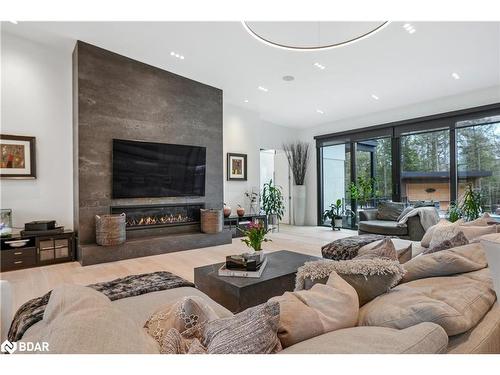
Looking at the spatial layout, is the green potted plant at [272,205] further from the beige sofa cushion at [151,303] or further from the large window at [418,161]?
the beige sofa cushion at [151,303]

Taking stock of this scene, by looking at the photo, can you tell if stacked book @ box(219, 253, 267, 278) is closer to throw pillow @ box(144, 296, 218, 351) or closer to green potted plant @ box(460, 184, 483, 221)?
throw pillow @ box(144, 296, 218, 351)

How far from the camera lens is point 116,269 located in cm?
396

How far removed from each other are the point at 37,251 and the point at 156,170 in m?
2.13

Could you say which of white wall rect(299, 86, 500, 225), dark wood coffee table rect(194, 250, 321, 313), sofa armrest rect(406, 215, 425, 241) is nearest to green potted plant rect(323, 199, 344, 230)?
white wall rect(299, 86, 500, 225)

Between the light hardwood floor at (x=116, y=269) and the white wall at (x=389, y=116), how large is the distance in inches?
109

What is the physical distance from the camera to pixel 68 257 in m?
4.31

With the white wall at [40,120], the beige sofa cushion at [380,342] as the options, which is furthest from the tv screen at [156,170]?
the beige sofa cushion at [380,342]

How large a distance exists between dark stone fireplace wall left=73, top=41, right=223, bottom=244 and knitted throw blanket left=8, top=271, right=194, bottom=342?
273 cm

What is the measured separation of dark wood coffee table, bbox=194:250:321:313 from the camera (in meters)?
2.21

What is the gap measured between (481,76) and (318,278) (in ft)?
17.9

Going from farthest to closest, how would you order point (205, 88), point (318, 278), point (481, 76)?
1. point (205, 88)
2. point (481, 76)
3. point (318, 278)

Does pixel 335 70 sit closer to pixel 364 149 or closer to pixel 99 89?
pixel 364 149

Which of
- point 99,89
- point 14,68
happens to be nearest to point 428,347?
point 99,89

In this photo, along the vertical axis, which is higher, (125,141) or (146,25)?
(146,25)
